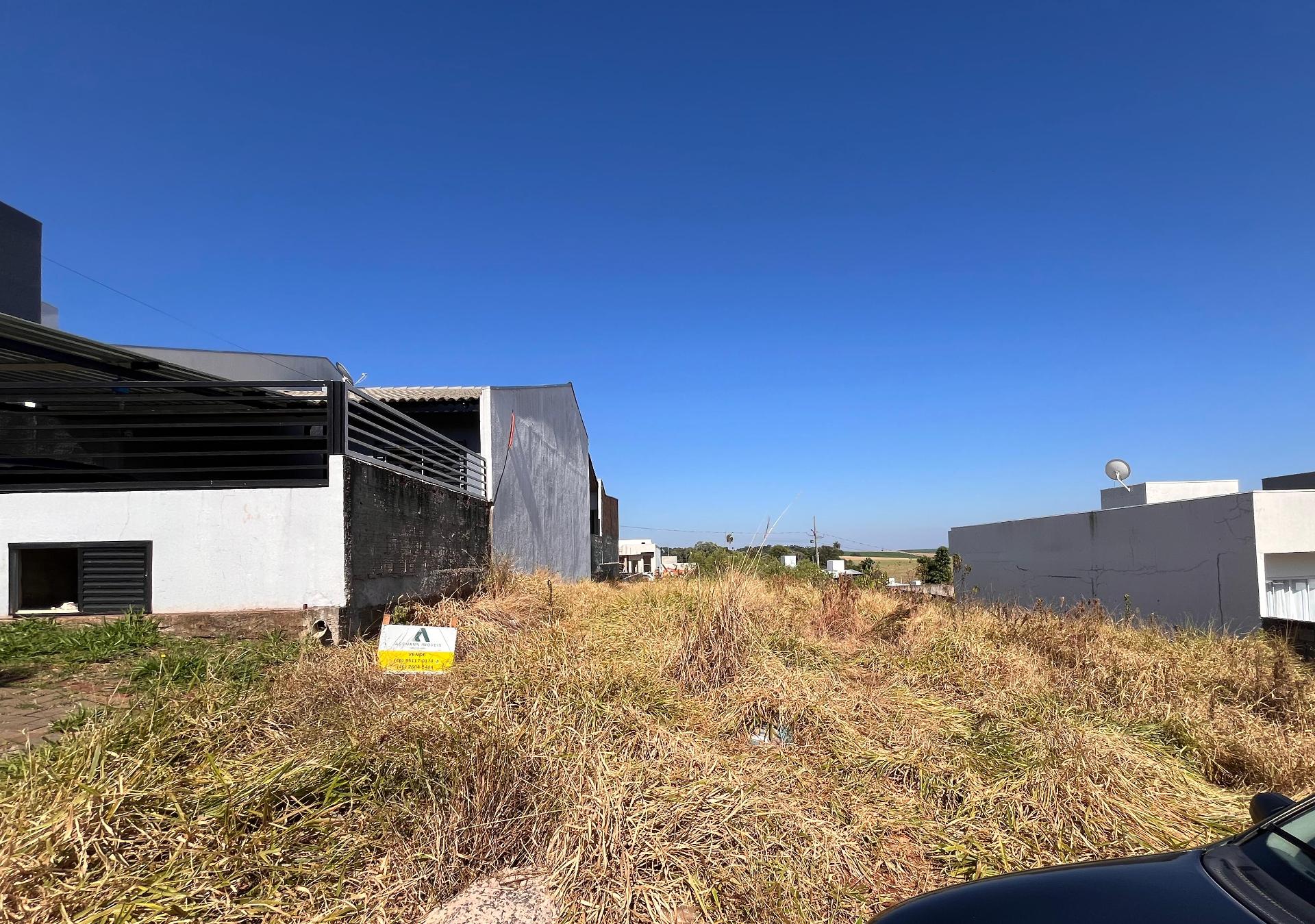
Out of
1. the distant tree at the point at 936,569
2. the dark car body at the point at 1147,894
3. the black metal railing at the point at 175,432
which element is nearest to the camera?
the dark car body at the point at 1147,894

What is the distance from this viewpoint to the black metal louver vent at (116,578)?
628 cm

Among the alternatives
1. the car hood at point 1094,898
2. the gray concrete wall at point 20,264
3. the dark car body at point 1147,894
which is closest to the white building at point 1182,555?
the dark car body at point 1147,894

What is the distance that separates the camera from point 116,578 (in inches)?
248

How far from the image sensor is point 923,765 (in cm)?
400

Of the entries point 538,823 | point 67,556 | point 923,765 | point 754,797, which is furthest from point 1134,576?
point 67,556

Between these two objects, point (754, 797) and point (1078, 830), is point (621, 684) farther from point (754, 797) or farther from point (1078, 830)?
point (1078, 830)

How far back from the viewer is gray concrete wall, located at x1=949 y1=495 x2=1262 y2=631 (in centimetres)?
1155

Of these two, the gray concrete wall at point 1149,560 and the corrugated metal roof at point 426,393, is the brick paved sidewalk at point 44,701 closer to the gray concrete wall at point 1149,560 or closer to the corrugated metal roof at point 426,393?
the corrugated metal roof at point 426,393

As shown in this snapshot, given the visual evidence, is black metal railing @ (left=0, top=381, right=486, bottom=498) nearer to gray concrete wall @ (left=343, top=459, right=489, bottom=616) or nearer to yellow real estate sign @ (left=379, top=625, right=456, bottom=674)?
gray concrete wall @ (left=343, top=459, right=489, bottom=616)

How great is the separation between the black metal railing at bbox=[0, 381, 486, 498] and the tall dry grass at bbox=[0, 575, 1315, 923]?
226 centimetres

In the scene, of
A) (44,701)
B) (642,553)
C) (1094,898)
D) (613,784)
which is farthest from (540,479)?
(642,553)

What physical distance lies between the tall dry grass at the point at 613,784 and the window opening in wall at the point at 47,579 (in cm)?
363

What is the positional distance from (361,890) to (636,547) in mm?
46485

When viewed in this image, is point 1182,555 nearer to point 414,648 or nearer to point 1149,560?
point 1149,560
